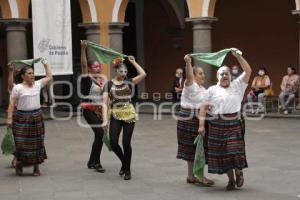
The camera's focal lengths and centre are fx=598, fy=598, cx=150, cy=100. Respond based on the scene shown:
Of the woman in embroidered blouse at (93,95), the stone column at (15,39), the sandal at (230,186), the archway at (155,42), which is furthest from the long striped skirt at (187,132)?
the archway at (155,42)

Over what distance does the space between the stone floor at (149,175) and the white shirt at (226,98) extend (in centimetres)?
98

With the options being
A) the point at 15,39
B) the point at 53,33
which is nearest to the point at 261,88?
the point at 53,33

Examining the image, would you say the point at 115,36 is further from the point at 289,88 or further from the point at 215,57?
the point at 215,57

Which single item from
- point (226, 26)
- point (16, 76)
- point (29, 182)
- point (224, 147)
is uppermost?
point (226, 26)

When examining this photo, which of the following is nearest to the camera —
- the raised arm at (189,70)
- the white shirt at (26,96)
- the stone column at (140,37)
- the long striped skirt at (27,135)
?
the raised arm at (189,70)

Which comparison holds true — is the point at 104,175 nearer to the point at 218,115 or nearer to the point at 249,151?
the point at 218,115

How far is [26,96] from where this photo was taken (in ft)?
26.3

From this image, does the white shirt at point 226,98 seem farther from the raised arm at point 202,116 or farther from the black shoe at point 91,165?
the black shoe at point 91,165

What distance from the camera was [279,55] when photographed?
19594mm

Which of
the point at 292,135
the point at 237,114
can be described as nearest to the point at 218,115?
the point at 237,114

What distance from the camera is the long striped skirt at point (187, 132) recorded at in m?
7.30

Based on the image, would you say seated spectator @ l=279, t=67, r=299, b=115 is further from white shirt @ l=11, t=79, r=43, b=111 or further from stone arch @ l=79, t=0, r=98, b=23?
white shirt @ l=11, t=79, r=43, b=111

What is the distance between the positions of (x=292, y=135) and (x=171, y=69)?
10548 mm

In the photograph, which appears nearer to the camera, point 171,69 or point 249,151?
point 249,151
